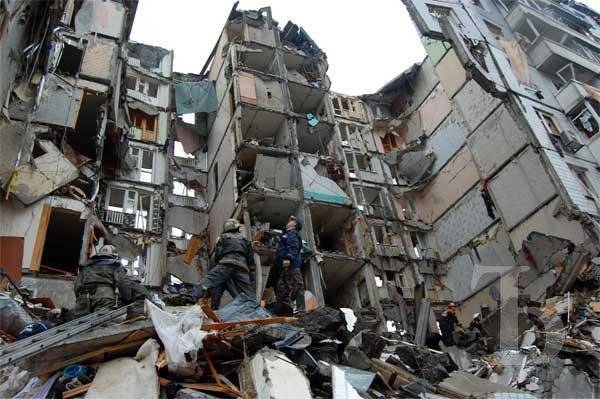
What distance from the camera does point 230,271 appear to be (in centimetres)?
1012

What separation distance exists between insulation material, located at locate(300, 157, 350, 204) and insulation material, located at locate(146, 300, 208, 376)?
54.6ft

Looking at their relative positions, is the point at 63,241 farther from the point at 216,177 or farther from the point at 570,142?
the point at 570,142

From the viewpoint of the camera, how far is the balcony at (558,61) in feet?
88.1

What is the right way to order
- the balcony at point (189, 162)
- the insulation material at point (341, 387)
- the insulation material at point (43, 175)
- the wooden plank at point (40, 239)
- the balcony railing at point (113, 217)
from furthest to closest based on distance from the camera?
the balcony at point (189, 162)
the balcony railing at point (113, 217)
the insulation material at point (43, 175)
the wooden plank at point (40, 239)
the insulation material at point (341, 387)

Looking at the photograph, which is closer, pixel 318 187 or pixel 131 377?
pixel 131 377

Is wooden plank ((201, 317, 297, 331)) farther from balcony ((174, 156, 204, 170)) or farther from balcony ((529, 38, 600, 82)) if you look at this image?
balcony ((529, 38, 600, 82))

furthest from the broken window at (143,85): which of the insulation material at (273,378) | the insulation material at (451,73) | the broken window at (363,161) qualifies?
the insulation material at (273,378)

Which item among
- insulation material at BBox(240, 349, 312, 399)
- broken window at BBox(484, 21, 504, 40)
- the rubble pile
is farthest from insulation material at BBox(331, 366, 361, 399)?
broken window at BBox(484, 21, 504, 40)

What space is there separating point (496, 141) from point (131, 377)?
2190 centimetres

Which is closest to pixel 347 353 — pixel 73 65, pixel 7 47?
pixel 7 47

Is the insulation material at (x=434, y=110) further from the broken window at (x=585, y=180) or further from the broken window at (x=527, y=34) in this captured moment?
the broken window at (x=585, y=180)

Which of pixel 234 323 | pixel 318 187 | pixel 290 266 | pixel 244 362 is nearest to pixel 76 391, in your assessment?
pixel 244 362

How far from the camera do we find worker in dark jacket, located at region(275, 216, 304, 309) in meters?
12.5

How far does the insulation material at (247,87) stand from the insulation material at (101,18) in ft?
20.7
